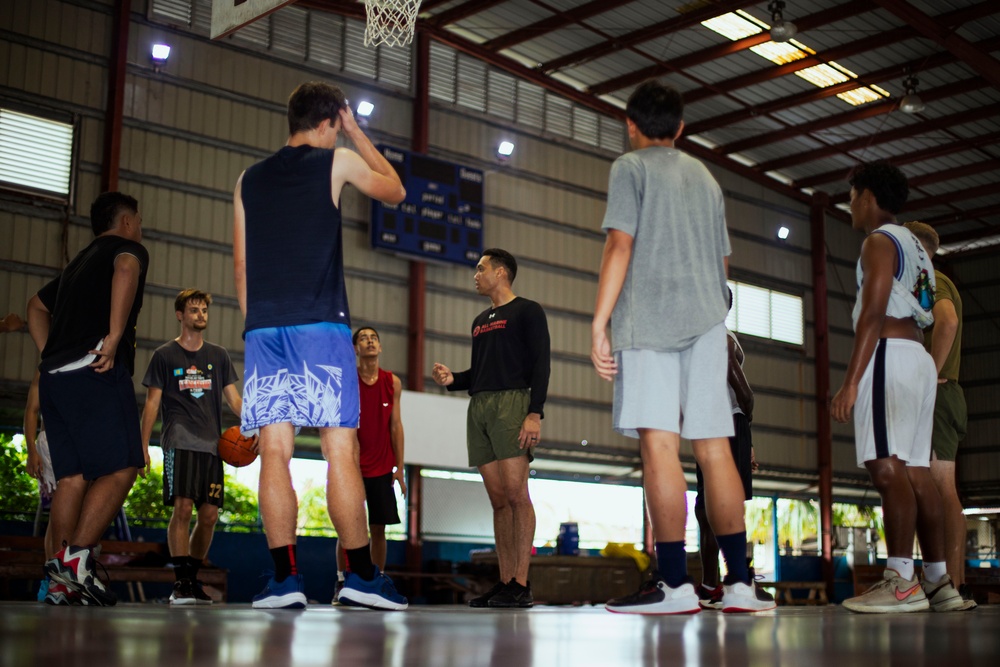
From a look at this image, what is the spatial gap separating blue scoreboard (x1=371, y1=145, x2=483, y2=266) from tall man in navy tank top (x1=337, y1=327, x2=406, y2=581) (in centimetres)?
840

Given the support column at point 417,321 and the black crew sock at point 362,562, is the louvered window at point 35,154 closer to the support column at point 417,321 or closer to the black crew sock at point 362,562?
the support column at point 417,321

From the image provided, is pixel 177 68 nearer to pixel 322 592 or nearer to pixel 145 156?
pixel 145 156

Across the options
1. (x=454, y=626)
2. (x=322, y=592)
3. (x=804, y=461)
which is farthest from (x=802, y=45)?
(x=454, y=626)

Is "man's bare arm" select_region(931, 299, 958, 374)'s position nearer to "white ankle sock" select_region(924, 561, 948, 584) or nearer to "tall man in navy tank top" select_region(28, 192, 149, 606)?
"white ankle sock" select_region(924, 561, 948, 584)

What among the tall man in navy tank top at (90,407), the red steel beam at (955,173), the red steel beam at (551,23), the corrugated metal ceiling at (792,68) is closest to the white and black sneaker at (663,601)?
the tall man in navy tank top at (90,407)

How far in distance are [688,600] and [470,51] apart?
15534mm

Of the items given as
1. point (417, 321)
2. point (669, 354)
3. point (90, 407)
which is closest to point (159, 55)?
point (417, 321)

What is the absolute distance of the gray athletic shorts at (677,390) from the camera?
4.02 meters

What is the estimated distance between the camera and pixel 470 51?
719 inches

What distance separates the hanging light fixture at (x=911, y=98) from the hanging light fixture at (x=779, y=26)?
288 cm

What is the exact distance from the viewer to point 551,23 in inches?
705

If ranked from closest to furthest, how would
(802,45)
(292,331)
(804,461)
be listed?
(292,331) → (802,45) → (804,461)

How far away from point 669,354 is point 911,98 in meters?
16.1

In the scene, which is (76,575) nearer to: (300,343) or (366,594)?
(366,594)
